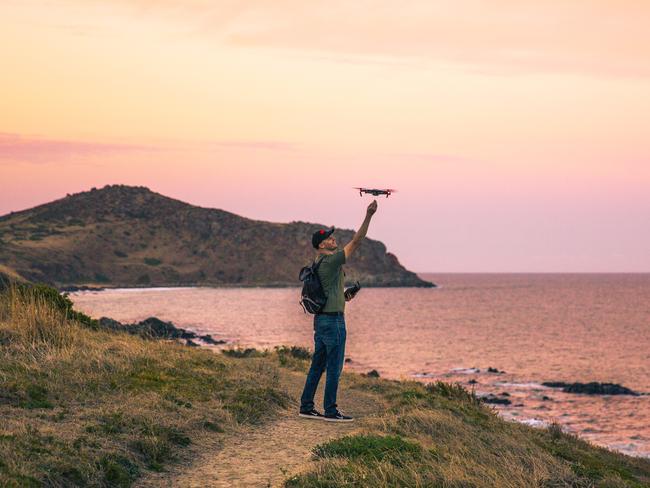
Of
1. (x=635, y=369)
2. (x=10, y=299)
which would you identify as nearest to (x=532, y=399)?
(x=635, y=369)

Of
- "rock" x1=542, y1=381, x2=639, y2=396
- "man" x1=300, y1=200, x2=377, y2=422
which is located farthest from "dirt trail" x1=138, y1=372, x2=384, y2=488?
"rock" x1=542, y1=381, x2=639, y2=396

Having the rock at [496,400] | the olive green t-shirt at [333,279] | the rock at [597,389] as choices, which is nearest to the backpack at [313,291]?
the olive green t-shirt at [333,279]

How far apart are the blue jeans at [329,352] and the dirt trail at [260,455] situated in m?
0.58

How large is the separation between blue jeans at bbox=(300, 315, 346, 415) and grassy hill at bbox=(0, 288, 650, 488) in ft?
2.05

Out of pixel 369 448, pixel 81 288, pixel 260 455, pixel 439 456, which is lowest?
pixel 81 288

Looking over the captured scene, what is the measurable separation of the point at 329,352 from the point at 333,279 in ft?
4.14

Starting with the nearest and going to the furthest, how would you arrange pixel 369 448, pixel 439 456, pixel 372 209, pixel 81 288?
pixel 369 448
pixel 439 456
pixel 372 209
pixel 81 288

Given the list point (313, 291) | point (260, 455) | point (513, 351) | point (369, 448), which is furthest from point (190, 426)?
point (513, 351)

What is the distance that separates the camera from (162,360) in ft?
50.5

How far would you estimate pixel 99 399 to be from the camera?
12.0 m

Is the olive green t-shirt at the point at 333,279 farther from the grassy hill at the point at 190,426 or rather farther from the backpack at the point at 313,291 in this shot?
the grassy hill at the point at 190,426

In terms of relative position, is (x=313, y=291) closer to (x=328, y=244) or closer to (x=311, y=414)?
(x=328, y=244)

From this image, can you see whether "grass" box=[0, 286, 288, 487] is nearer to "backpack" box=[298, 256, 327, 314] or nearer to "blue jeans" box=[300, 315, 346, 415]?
"blue jeans" box=[300, 315, 346, 415]

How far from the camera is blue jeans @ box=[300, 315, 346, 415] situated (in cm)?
1165
